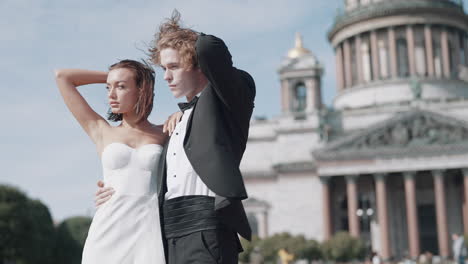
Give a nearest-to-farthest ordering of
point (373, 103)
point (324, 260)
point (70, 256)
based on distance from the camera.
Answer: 1. point (324, 260)
2. point (70, 256)
3. point (373, 103)

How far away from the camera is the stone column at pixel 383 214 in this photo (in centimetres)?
4634

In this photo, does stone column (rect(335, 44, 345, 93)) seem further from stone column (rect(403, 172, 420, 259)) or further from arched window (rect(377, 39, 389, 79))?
stone column (rect(403, 172, 420, 259))

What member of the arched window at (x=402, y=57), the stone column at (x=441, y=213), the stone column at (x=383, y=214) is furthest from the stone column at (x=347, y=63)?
the stone column at (x=441, y=213)

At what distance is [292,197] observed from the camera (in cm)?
5194

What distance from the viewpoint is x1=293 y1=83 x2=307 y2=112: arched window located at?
182 ft

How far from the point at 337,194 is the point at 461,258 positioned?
3021cm

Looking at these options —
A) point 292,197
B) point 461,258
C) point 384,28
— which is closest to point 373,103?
point 384,28

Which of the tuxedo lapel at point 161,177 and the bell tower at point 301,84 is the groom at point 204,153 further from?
the bell tower at point 301,84

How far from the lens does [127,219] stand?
4047 mm

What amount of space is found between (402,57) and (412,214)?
1925cm

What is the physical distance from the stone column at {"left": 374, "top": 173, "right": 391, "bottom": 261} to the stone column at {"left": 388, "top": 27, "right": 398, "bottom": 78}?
45.1 feet

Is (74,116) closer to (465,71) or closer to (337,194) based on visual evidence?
(337,194)

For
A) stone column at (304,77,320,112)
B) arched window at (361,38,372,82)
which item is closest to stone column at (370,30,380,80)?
arched window at (361,38,372,82)

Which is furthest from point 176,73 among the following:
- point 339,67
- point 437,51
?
point 339,67
